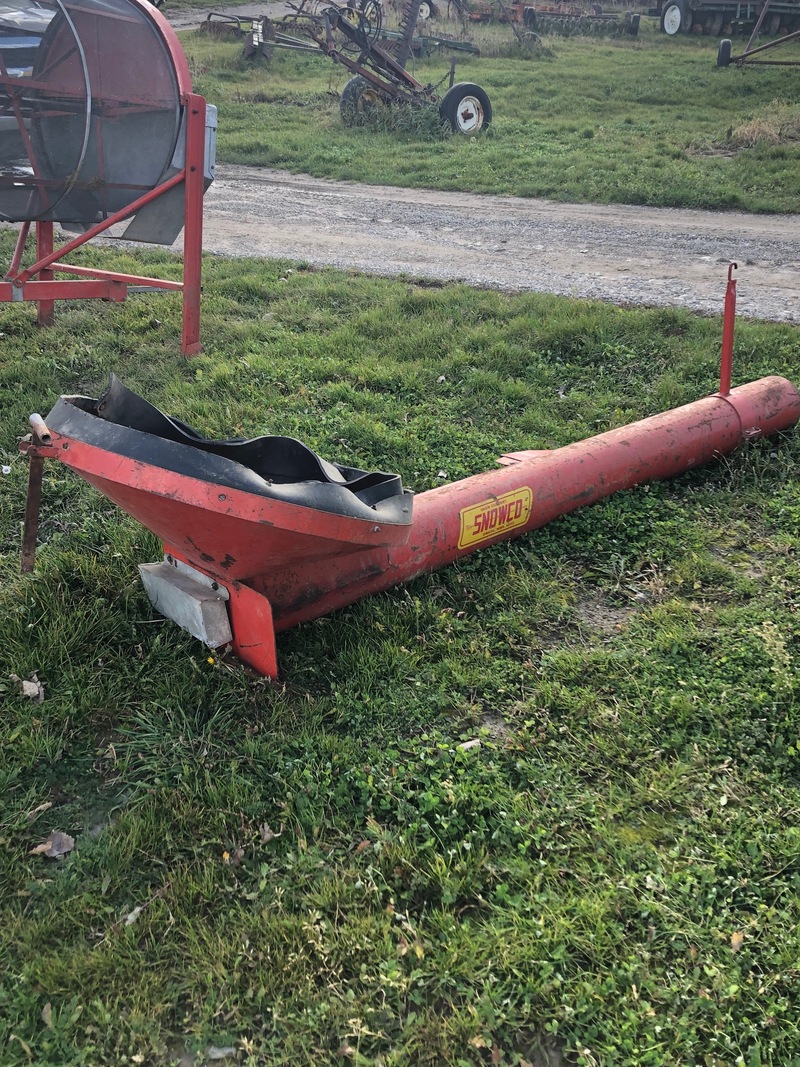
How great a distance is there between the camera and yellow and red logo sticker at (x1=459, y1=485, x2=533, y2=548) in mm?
3564

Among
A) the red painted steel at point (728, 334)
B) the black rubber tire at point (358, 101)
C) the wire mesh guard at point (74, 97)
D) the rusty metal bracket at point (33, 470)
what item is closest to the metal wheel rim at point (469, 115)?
the black rubber tire at point (358, 101)

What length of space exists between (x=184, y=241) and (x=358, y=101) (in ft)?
34.9

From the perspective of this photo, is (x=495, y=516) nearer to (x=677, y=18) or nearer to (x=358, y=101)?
(x=358, y=101)

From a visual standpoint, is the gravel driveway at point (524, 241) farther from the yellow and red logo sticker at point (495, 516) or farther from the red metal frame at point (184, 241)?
the yellow and red logo sticker at point (495, 516)

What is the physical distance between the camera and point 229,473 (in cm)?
244

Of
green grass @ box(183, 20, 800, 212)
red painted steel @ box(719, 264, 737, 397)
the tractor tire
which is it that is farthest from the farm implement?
the tractor tire

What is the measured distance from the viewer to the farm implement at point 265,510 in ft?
8.03

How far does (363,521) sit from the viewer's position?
2.67 metres

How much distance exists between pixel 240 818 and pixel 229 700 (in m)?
0.49

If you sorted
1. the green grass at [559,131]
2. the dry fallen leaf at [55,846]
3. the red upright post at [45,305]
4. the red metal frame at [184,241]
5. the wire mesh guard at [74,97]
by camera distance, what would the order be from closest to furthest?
the dry fallen leaf at [55,846] < the wire mesh guard at [74,97] < the red metal frame at [184,241] < the red upright post at [45,305] < the green grass at [559,131]

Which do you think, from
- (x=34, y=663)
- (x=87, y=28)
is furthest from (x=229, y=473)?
(x=87, y=28)

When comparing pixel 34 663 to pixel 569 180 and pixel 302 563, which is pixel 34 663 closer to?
pixel 302 563

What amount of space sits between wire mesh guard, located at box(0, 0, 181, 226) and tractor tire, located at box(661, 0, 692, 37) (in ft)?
78.8

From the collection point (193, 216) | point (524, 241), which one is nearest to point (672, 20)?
point (524, 241)
